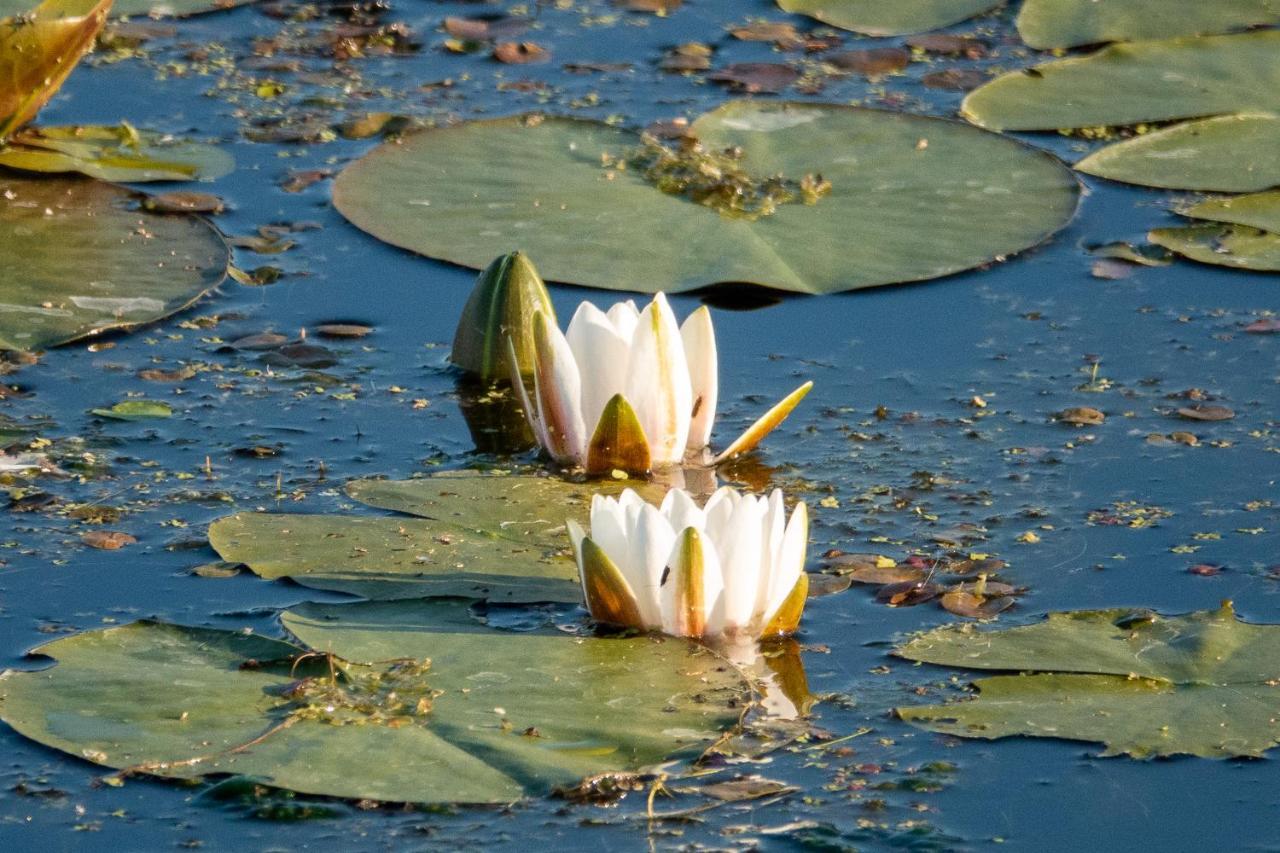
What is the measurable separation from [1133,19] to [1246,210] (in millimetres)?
1713

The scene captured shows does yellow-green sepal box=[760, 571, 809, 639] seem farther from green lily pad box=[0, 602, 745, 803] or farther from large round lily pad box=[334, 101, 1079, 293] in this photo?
large round lily pad box=[334, 101, 1079, 293]

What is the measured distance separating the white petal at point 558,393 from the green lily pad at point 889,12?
3.46 metres

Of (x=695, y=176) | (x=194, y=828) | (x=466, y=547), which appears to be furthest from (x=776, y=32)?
(x=194, y=828)

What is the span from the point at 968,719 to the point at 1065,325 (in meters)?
2.05

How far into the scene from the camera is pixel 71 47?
5629 mm

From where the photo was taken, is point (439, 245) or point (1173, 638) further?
point (439, 245)

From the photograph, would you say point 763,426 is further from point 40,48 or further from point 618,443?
point 40,48

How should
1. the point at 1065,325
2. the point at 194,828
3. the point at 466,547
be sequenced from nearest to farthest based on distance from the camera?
the point at 194,828, the point at 466,547, the point at 1065,325

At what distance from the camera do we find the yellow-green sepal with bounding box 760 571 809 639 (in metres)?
3.54

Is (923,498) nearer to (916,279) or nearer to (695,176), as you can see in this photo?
(916,279)

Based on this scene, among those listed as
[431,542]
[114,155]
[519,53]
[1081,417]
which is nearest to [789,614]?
[431,542]

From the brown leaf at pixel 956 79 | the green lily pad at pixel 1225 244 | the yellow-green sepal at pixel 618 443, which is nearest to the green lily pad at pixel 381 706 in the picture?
the yellow-green sepal at pixel 618 443

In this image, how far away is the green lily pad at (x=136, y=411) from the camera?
14.9 feet

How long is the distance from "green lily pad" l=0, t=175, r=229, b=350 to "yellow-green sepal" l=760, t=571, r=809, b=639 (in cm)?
221
